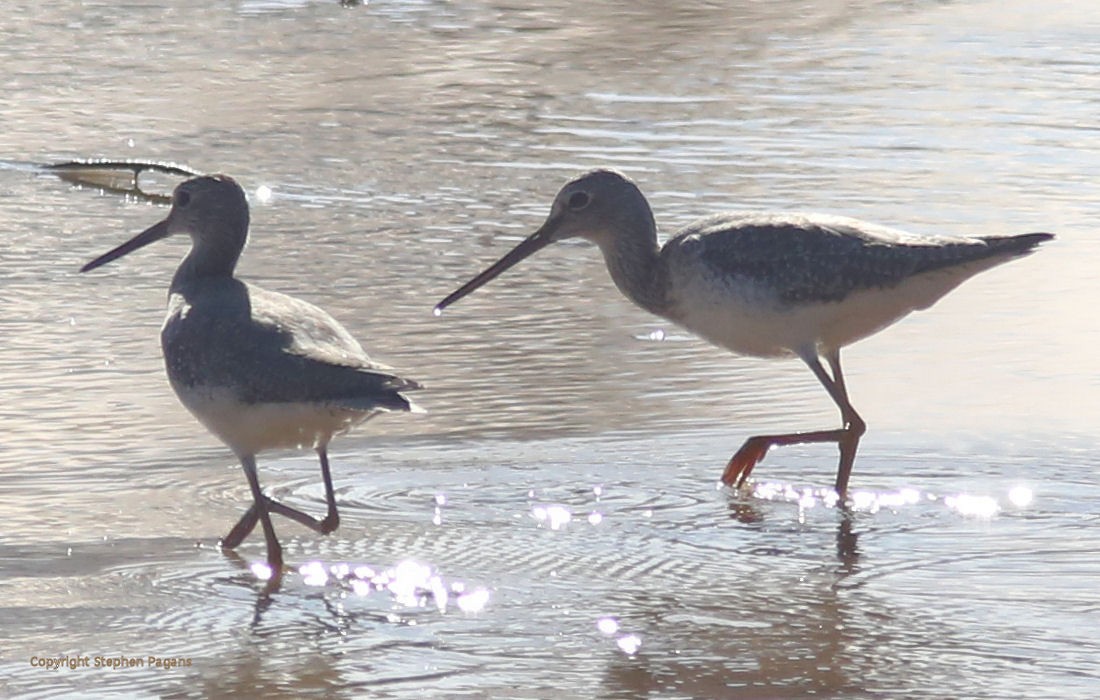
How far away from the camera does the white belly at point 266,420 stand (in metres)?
6.33

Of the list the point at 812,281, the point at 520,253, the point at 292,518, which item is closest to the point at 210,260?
the point at 292,518

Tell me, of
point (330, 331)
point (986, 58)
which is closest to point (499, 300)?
point (330, 331)

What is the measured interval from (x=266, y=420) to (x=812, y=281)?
2167 millimetres

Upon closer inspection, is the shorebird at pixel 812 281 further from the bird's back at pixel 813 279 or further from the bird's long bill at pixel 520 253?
the bird's long bill at pixel 520 253

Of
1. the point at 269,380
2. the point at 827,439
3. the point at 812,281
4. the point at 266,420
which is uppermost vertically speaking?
the point at 812,281

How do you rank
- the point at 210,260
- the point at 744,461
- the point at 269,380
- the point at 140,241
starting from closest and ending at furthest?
1. the point at 269,380
2. the point at 744,461
3. the point at 210,260
4. the point at 140,241

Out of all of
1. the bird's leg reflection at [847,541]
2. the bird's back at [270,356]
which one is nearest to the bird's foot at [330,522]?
the bird's back at [270,356]

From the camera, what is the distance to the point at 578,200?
8164 mm

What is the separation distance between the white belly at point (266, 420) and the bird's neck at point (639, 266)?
5.76 feet

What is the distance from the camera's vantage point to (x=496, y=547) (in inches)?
259

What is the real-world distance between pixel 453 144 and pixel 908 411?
484cm

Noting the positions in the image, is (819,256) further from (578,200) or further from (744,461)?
(578,200)

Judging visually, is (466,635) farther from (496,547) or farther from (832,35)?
(832,35)

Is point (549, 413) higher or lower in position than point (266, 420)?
lower
